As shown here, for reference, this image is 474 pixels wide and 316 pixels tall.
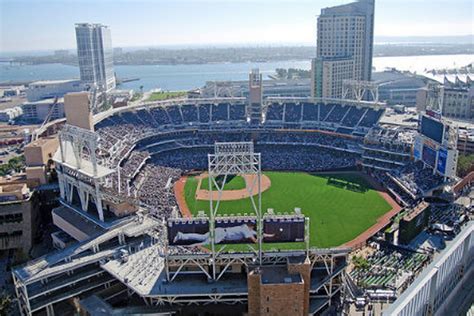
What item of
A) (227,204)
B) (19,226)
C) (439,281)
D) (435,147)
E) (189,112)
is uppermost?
(189,112)

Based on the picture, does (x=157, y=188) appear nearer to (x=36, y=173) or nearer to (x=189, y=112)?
(x=36, y=173)

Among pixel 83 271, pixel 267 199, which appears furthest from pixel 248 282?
pixel 267 199

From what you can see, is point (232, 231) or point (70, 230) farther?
point (70, 230)

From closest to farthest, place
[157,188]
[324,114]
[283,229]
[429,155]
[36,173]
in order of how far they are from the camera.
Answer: [283,229]
[36,173]
[429,155]
[157,188]
[324,114]

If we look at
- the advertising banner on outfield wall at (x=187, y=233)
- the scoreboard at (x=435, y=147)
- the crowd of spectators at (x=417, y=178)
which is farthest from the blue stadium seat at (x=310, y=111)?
the advertising banner on outfield wall at (x=187, y=233)

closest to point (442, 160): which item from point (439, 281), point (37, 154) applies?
point (439, 281)

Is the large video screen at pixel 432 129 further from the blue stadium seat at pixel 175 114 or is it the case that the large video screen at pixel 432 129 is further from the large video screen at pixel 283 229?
the blue stadium seat at pixel 175 114

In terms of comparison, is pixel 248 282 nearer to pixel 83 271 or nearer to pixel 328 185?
pixel 83 271
